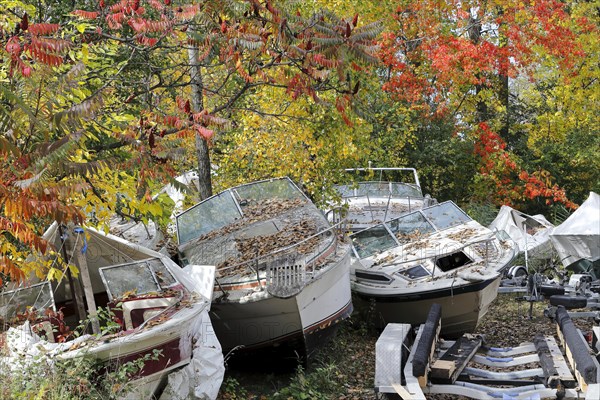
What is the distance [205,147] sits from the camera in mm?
15133

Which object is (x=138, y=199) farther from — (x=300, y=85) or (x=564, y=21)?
(x=564, y=21)

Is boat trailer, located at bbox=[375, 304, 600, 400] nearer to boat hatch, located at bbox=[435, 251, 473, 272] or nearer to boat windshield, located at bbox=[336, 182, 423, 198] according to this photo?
boat hatch, located at bbox=[435, 251, 473, 272]

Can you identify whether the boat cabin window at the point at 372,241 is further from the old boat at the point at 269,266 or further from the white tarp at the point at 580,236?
the white tarp at the point at 580,236

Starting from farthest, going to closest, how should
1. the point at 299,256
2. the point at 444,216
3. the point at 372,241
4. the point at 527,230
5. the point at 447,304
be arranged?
1. the point at 527,230
2. the point at 444,216
3. the point at 372,241
4. the point at 447,304
5. the point at 299,256

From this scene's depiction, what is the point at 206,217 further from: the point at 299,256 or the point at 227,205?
the point at 299,256

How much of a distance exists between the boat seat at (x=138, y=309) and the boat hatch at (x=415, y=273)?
558cm

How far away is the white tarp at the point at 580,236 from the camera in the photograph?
17.5 meters

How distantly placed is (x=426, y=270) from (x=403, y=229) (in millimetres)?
1795

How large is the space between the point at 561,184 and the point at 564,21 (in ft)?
18.2

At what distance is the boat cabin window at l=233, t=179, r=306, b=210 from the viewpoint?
14402 millimetres

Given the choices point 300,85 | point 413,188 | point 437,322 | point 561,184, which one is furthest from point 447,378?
point 561,184

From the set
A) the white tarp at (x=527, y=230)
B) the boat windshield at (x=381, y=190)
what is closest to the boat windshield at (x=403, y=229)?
the white tarp at (x=527, y=230)

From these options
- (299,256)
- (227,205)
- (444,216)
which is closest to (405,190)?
(444,216)

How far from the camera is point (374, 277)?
1417 centimetres
